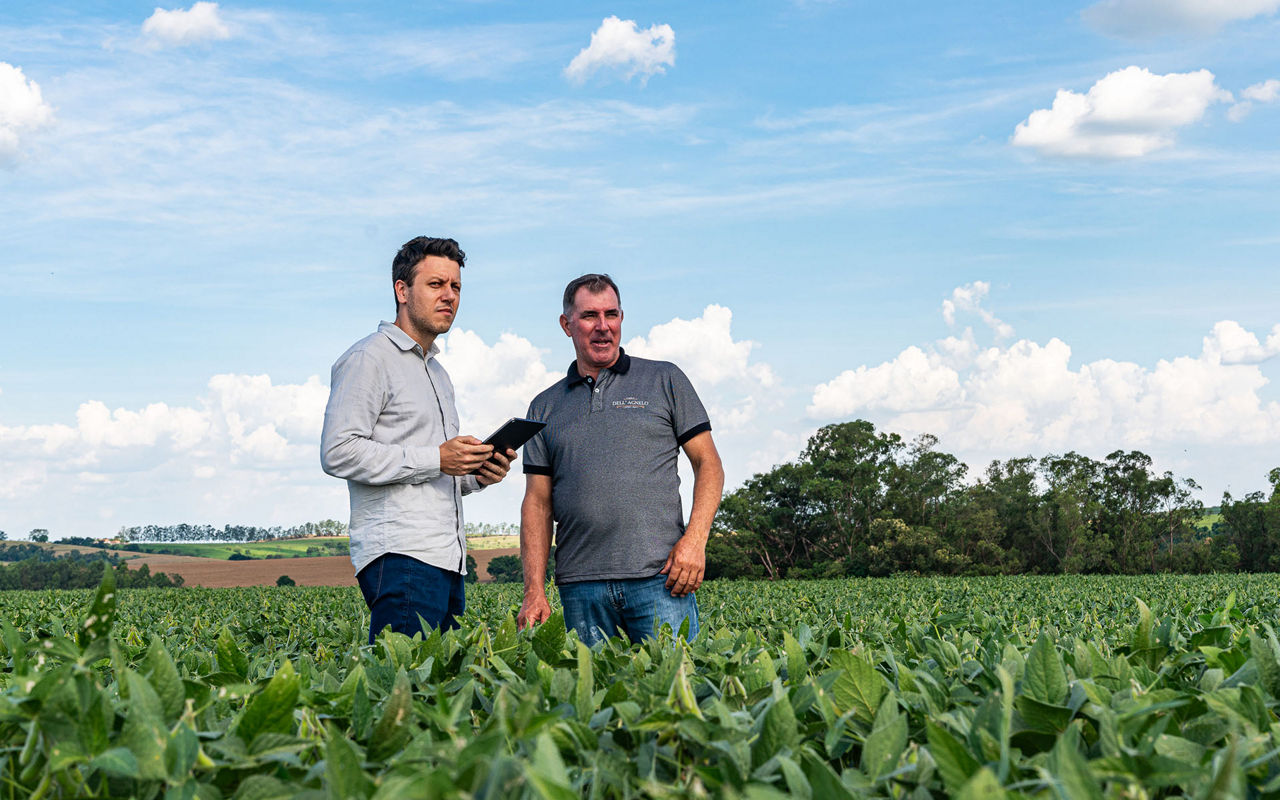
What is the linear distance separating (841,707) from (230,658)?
5.01 ft

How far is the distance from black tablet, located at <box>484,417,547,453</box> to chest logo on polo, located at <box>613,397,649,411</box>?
70 centimetres

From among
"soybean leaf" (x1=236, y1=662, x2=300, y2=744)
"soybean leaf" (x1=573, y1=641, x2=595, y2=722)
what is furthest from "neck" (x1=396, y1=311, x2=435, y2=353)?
"soybean leaf" (x1=236, y1=662, x2=300, y2=744)

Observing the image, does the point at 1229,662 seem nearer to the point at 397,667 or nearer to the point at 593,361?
the point at 397,667

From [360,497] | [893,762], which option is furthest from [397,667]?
[360,497]

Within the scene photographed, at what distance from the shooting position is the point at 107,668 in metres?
3.56

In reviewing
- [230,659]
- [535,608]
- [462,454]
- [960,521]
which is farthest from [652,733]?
[960,521]

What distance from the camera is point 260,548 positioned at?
3642 inches

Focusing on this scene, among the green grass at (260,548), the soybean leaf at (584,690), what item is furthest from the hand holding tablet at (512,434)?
the green grass at (260,548)

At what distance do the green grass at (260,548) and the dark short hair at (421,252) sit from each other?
83.0 metres

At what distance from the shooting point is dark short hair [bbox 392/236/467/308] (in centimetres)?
487

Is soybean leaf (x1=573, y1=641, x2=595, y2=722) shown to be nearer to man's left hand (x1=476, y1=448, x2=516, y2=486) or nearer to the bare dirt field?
man's left hand (x1=476, y1=448, x2=516, y2=486)

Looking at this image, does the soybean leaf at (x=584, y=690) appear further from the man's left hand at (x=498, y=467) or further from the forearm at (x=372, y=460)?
the man's left hand at (x=498, y=467)

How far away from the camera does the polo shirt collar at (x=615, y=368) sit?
212 inches

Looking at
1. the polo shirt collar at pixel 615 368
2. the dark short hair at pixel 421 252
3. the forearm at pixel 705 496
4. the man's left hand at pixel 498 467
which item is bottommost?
the forearm at pixel 705 496
